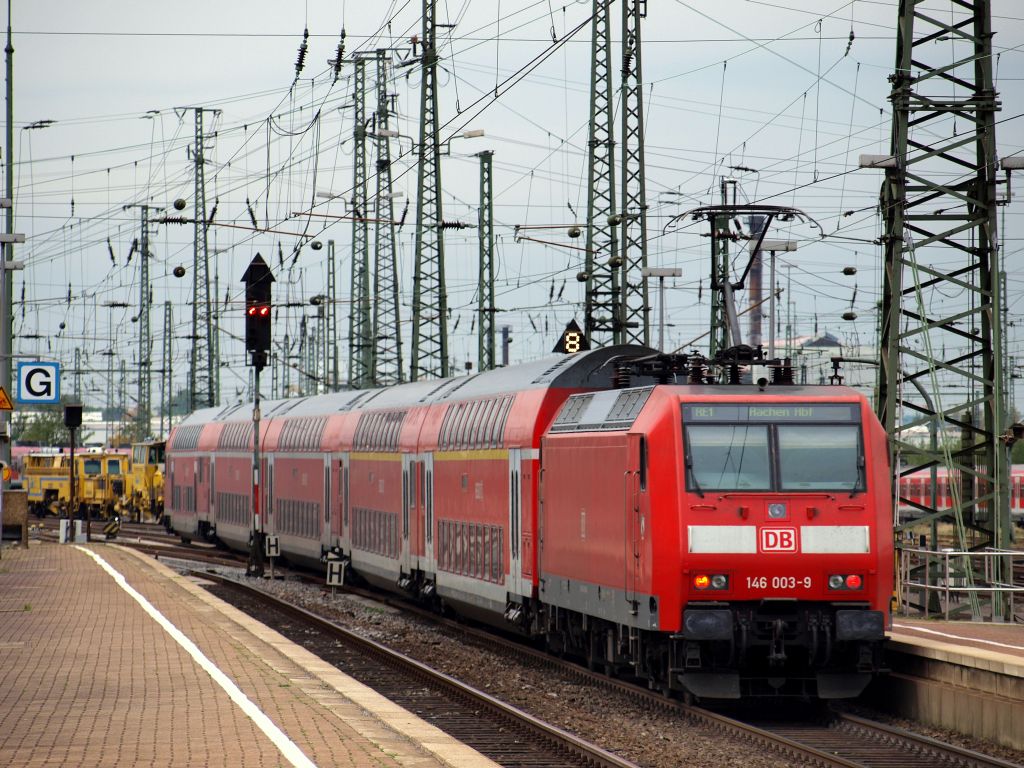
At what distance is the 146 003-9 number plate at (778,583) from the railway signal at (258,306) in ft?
59.3

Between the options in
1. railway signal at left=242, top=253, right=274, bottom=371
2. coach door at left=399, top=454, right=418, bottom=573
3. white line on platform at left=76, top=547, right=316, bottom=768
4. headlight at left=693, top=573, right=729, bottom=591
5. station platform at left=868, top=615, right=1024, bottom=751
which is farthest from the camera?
railway signal at left=242, top=253, right=274, bottom=371

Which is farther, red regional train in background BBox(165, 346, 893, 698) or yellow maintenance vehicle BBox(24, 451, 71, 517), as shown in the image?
yellow maintenance vehicle BBox(24, 451, 71, 517)

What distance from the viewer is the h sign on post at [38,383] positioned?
104ft

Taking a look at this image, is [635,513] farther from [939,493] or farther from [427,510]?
[939,493]

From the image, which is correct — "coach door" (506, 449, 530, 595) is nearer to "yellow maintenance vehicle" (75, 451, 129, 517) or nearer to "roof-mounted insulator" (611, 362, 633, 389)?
"roof-mounted insulator" (611, 362, 633, 389)

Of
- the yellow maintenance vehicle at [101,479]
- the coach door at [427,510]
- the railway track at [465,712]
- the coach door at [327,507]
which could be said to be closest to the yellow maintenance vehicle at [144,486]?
the yellow maintenance vehicle at [101,479]

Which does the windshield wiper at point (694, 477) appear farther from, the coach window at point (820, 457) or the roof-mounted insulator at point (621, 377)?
the roof-mounted insulator at point (621, 377)

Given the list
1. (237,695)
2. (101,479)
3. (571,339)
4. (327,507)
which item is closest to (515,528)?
(237,695)

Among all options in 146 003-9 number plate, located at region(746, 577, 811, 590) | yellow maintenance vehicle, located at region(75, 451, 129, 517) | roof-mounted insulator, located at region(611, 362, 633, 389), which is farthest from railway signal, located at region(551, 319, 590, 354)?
yellow maintenance vehicle, located at region(75, 451, 129, 517)

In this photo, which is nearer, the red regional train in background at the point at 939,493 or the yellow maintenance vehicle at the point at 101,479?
the red regional train in background at the point at 939,493

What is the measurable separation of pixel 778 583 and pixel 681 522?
1128 mm

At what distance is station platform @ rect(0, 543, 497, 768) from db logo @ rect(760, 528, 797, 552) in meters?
3.88

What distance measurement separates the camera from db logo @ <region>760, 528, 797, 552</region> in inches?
607

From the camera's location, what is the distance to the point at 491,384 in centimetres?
2403
